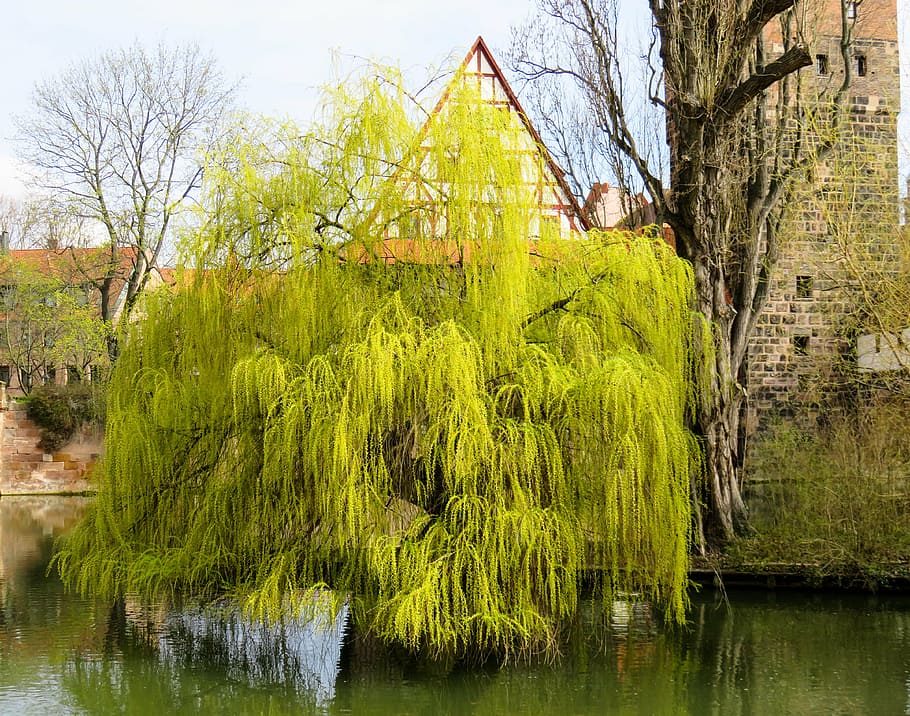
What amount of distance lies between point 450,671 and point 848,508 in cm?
609

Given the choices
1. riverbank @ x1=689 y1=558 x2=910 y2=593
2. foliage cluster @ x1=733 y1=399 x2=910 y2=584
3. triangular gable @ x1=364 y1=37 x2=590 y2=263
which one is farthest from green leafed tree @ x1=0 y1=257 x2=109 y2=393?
triangular gable @ x1=364 y1=37 x2=590 y2=263

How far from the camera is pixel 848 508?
11859mm

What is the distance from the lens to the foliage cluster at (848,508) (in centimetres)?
1160

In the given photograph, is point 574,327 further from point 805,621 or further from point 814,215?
point 814,215

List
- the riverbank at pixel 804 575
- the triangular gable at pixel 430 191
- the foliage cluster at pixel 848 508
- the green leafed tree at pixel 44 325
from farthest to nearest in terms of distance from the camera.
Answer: the green leafed tree at pixel 44 325
the foliage cluster at pixel 848 508
the riverbank at pixel 804 575
the triangular gable at pixel 430 191

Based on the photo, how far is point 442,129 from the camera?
317 inches

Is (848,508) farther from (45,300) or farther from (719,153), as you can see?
(45,300)

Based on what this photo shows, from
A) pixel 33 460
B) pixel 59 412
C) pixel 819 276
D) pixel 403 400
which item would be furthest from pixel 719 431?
pixel 33 460

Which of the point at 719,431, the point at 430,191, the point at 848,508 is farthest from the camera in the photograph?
the point at 719,431

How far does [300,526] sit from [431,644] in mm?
1330

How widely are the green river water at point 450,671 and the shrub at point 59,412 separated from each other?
56.7 feet

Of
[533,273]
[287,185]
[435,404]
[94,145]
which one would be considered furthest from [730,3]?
[94,145]

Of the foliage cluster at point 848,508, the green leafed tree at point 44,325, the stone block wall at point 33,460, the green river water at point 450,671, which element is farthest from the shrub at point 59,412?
the foliage cluster at point 848,508

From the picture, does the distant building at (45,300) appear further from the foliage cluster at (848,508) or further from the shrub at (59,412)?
the foliage cluster at (848,508)
